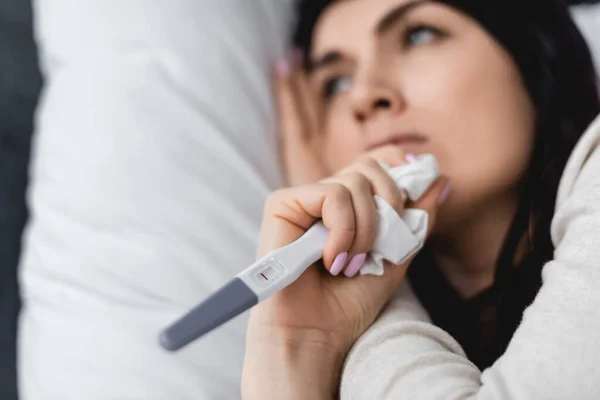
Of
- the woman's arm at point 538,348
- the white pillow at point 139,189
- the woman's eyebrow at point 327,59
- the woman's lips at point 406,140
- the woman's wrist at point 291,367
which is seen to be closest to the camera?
the woman's arm at point 538,348

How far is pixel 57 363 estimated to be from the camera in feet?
2.28

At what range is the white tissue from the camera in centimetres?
59

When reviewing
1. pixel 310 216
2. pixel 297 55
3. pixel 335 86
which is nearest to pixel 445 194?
pixel 310 216

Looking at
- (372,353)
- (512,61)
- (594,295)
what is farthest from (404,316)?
(512,61)

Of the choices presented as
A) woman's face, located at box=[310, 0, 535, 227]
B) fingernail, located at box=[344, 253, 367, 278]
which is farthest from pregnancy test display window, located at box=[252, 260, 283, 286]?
woman's face, located at box=[310, 0, 535, 227]

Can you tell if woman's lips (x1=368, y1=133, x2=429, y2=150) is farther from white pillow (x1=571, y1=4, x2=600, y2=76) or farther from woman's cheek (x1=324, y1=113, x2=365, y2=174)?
white pillow (x1=571, y1=4, x2=600, y2=76)

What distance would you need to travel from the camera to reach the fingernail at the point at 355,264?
59cm

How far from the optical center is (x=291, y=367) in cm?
55

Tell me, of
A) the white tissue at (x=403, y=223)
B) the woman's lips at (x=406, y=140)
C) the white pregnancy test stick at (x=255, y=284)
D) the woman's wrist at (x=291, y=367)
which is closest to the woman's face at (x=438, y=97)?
the woman's lips at (x=406, y=140)

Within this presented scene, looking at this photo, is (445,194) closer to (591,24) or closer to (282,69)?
(282,69)

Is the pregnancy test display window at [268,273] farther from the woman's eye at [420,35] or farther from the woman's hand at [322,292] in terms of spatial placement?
the woman's eye at [420,35]

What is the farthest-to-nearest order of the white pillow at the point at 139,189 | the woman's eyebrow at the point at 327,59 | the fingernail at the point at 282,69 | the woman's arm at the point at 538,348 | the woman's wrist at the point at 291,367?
the fingernail at the point at 282,69
the woman's eyebrow at the point at 327,59
the white pillow at the point at 139,189
the woman's wrist at the point at 291,367
the woman's arm at the point at 538,348

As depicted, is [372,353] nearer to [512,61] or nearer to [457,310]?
[457,310]

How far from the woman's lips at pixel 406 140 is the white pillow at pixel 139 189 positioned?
0.22 metres
